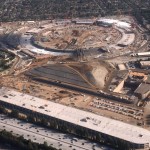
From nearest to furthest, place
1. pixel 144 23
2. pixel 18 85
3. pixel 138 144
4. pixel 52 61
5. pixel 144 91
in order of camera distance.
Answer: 1. pixel 138 144
2. pixel 144 91
3. pixel 18 85
4. pixel 52 61
5. pixel 144 23

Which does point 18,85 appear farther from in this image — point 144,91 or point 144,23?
point 144,23

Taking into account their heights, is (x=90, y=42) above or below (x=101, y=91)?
above

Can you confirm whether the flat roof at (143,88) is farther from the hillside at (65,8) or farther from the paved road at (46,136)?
the hillside at (65,8)

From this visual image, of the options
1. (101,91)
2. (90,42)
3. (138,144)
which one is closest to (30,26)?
(90,42)

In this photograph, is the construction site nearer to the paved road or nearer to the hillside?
the paved road

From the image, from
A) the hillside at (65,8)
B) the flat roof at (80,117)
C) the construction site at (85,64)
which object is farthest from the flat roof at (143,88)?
the hillside at (65,8)

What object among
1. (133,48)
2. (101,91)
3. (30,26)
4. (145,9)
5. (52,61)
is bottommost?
(101,91)
